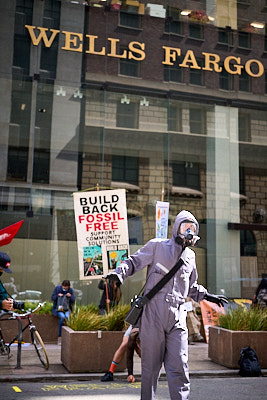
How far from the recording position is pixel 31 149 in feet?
51.9

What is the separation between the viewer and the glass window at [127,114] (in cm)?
1697

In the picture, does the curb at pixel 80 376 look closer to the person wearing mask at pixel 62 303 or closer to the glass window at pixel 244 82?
the person wearing mask at pixel 62 303

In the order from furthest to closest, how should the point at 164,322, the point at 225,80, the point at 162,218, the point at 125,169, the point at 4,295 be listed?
the point at 225,80 < the point at 125,169 < the point at 162,218 < the point at 4,295 < the point at 164,322

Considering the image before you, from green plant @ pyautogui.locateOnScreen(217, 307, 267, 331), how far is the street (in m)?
1.27

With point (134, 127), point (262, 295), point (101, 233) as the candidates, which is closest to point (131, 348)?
point (101, 233)

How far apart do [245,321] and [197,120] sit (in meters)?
9.45

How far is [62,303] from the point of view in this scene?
1259 centimetres

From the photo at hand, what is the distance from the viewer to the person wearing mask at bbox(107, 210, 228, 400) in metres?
5.11

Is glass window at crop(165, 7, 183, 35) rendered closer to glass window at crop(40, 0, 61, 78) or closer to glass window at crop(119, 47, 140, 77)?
glass window at crop(119, 47, 140, 77)

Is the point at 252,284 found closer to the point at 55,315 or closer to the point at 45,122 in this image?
the point at 55,315

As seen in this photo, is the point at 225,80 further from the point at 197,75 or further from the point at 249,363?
the point at 249,363

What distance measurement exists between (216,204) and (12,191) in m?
6.38

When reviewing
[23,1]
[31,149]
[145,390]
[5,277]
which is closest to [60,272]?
[5,277]

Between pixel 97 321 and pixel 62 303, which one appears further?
pixel 62 303
